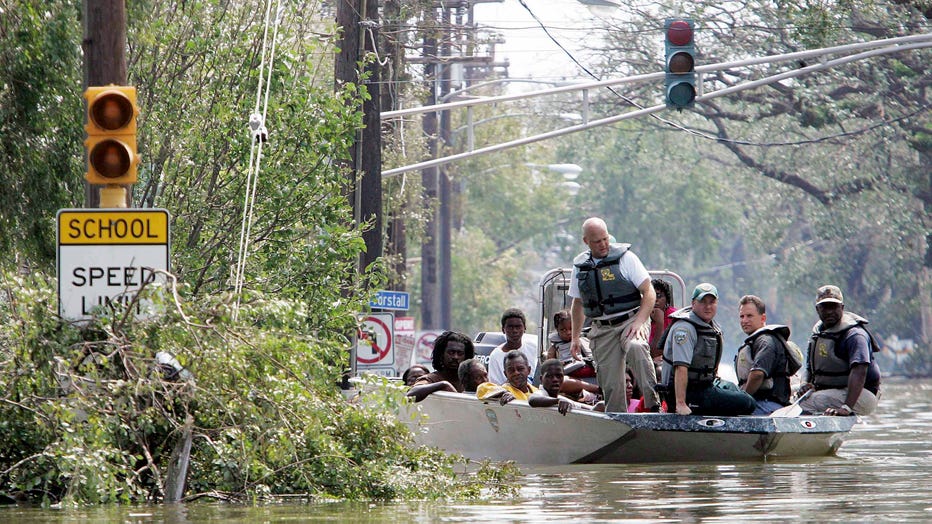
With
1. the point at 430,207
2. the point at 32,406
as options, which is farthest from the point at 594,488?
the point at 430,207

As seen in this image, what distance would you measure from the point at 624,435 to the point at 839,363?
2530 mm

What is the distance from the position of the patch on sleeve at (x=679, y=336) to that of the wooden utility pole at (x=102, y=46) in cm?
494

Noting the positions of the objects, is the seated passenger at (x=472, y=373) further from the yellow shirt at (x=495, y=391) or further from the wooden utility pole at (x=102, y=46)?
the wooden utility pole at (x=102, y=46)

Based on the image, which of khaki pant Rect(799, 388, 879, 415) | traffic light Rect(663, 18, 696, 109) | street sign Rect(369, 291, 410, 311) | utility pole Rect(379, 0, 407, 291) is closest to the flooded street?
khaki pant Rect(799, 388, 879, 415)

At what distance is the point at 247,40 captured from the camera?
17.2 metres

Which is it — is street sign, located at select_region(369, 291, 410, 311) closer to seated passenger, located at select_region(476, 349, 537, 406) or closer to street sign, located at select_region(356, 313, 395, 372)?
street sign, located at select_region(356, 313, 395, 372)

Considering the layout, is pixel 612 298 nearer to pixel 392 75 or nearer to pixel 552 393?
pixel 552 393

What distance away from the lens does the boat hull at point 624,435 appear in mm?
15570

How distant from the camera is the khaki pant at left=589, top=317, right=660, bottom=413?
1522 centimetres

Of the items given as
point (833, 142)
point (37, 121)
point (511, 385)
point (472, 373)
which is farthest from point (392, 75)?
point (833, 142)

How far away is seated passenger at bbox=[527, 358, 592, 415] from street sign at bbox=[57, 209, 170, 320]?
16.0 ft

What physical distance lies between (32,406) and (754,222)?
5448 cm

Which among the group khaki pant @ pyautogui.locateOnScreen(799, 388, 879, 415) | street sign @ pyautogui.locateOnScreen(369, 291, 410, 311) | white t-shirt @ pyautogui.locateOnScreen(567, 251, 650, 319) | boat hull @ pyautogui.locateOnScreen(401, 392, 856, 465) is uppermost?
street sign @ pyautogui.locateOnScreen(369, 291, 410, 311)

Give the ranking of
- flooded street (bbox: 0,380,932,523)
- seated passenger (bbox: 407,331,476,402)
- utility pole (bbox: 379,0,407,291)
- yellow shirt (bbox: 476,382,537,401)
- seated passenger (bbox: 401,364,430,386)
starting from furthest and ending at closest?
utility pole (bbox: 379,0,407,291), seated passenger (bbox: 401,364,430,386), seated passenger (bbox: 407,331,476,402), yellow shirt (bbox: 476,382,537,401), flooded street (bbox: 0,380,932,523)
